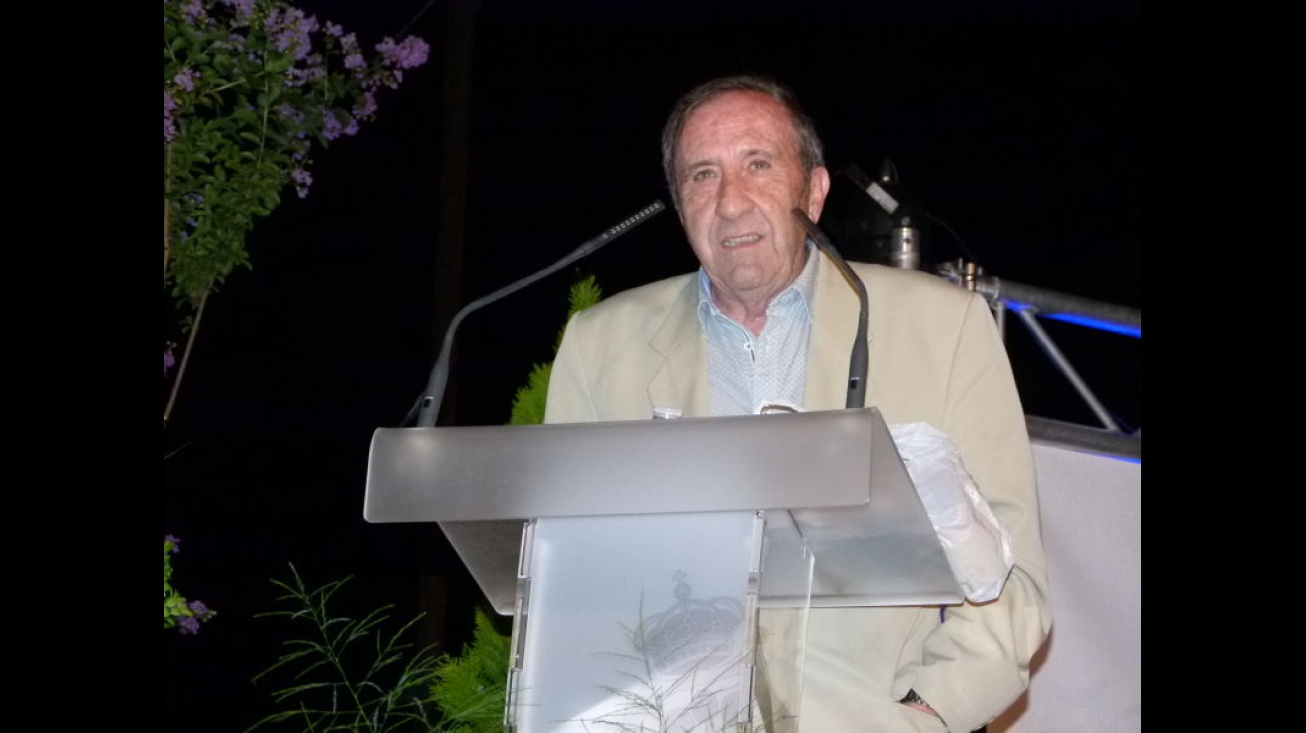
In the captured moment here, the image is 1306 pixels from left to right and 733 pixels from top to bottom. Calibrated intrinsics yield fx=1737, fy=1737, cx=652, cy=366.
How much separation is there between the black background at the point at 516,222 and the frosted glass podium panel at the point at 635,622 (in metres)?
2.90

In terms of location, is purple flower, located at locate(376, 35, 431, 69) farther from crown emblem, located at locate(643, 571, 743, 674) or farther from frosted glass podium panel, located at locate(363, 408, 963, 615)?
crown emblem, located at locate(643, 571, 743, 674)

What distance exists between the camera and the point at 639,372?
2.79 m

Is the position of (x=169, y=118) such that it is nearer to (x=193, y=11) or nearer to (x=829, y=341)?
(x=193, y=11)

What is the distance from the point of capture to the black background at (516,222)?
489 centimetres

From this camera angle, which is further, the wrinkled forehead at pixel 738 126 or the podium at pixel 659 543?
the wrinkled forehead at pixel 738 126

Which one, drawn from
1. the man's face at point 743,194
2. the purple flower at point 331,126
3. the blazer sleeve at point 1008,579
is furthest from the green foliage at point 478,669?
the purple flower at point 331,126

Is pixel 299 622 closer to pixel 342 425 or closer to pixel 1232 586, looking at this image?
pixel 342 425

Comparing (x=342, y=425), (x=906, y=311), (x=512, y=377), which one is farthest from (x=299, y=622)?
(x=906, y=311)

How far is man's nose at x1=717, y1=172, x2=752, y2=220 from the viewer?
110 inches

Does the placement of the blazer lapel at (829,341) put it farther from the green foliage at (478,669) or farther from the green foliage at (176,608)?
the green foliage at (176,608)

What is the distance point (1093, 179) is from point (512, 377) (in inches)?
70.9

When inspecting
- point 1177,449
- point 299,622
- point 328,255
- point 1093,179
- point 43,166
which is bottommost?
point 299,622

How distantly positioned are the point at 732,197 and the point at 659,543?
902 mm

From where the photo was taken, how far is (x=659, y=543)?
2039mm
